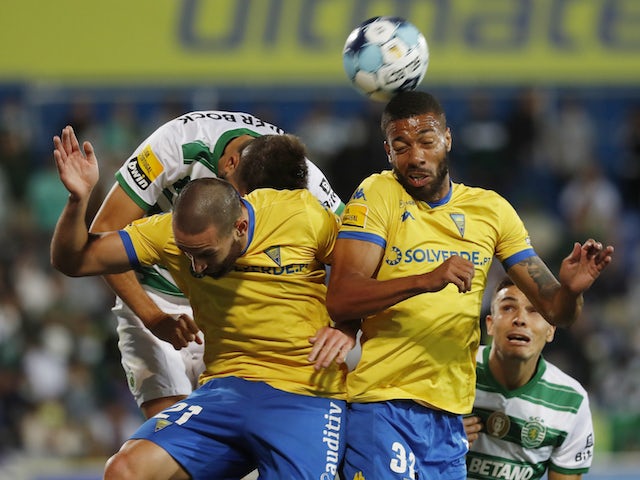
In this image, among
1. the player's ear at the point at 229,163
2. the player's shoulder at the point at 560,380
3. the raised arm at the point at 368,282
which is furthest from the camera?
the player's shoulder at the point at 560,380

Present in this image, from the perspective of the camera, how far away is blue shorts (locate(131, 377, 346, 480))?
15.1ft

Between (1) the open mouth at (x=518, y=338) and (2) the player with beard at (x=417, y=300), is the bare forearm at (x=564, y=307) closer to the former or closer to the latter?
(2) the player with beard at (x=417, y=300)

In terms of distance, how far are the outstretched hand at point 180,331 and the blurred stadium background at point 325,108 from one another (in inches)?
Result: 261

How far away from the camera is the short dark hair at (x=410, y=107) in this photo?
485 centimetres

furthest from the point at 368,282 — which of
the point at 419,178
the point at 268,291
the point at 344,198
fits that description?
the point at 344,198

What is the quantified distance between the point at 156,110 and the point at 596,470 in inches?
247

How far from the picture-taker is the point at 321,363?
178 inches

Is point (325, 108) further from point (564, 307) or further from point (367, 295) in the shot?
point (367, 295)

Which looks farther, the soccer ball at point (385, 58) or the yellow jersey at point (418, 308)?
the soccer ball at point (385, 58)

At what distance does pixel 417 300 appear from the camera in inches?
187

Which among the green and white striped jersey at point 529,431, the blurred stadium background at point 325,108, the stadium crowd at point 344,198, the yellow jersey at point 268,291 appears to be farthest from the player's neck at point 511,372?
the blurred stadium background at point 325,108

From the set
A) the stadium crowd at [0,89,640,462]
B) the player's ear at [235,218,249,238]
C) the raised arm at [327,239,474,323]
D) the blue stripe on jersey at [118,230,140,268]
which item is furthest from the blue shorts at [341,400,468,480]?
the stadium crowd at [0,89,640,462]

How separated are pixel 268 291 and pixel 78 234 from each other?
79cm

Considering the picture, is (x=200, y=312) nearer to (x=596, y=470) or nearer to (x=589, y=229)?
(x=596, y=470)
